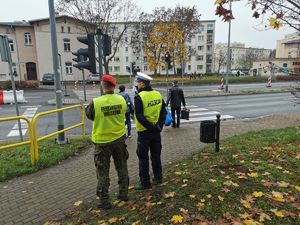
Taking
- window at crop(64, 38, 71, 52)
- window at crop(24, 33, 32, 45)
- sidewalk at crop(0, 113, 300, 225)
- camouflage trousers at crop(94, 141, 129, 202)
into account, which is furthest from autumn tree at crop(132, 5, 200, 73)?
camouflage trousers at crop(94, 141, 129, 202)

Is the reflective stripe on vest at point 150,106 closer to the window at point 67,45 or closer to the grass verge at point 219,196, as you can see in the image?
the grass verge at point 219,196

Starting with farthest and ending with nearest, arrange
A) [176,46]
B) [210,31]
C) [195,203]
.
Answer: [210,31], [176,46], [195,203]

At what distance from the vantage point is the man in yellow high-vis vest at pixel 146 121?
4160 millimetres

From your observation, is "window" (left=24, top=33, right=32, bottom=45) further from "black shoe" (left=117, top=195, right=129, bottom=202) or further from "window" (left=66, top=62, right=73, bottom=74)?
"black shoe" (left=117, top=195, right=129, bottom=202)

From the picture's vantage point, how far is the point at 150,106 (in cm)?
423

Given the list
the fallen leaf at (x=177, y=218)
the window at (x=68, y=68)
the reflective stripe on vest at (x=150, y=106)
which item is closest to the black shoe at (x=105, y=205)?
the fallen leaf at (x=177, y=218)

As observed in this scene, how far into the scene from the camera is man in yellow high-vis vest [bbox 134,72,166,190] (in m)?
4.16

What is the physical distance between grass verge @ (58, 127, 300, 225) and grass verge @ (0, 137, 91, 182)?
203cm

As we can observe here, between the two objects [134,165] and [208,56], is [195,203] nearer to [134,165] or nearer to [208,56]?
[134,165]

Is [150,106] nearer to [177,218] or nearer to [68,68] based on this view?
[177,218]

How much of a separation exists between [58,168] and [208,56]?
8583cm

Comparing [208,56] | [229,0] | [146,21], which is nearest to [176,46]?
[146,21]

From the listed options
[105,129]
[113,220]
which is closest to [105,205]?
[113,220]

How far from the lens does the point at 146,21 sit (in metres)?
46.3
